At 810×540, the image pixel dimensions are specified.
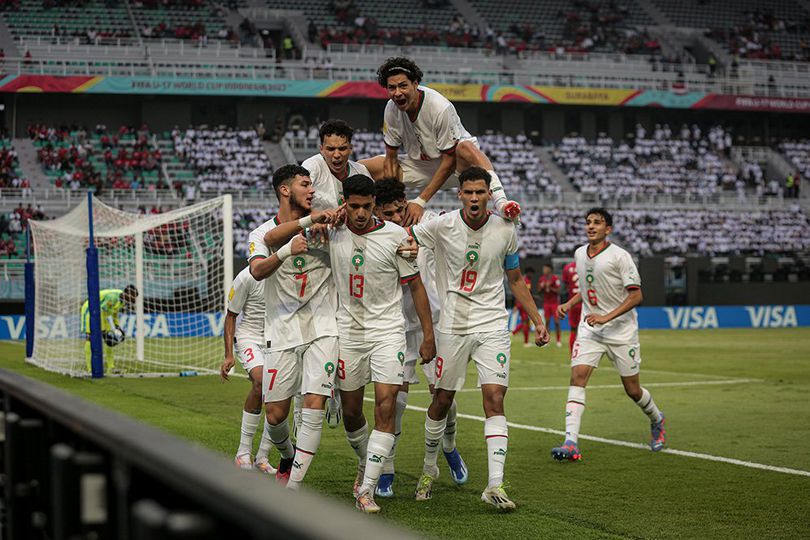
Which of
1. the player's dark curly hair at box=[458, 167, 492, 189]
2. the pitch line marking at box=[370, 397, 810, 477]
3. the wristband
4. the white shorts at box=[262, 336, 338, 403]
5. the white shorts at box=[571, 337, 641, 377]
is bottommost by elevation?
the pitch line marking at box=[370, 397, 810, 477]

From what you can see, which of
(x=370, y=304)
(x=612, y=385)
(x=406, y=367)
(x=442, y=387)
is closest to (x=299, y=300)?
(x=370, y=304)

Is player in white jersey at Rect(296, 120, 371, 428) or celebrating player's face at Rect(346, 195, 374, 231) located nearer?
celebrating player's face at Rect(346, 195, 374, 231)

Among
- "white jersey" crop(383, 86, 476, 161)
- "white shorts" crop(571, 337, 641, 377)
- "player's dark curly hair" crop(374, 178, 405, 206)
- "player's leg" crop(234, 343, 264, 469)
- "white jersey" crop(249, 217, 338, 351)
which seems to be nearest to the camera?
"white jersey" crop(249, 217, 338, 351)

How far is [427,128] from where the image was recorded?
8.98 m

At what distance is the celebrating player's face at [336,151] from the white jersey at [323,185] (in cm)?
A: 13

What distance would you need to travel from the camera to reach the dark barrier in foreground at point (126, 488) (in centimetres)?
160

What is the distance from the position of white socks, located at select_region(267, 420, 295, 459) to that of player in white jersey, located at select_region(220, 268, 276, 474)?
58 cm

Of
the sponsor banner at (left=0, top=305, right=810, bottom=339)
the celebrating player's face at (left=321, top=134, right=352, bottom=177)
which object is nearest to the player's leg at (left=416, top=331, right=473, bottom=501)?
the celebrating player's face at (left=321, top=134, right=352, bottom=177)

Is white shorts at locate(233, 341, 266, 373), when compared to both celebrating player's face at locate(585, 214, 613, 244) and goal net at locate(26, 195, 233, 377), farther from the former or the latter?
goal net at locate(26, 195, 233, 377)

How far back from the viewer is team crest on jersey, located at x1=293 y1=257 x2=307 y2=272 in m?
8.09

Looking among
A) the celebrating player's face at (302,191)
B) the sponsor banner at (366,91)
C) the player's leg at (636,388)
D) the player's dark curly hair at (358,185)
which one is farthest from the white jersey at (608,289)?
the sponsor banner at (366,91)

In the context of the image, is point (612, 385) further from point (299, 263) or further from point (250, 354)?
point (299, 263)

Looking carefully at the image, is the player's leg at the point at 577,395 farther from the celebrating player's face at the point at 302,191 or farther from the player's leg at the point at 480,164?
the celebrating player's face at the point at 302,191

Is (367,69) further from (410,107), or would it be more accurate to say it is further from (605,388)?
(410,107)
